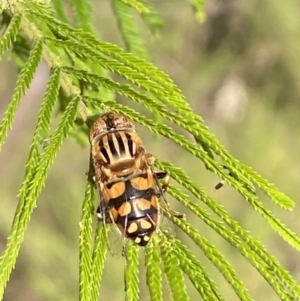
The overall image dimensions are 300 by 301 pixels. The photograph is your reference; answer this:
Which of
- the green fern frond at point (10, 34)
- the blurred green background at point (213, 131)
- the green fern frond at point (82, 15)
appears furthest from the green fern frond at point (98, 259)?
the blurred green background at point (213, 131)

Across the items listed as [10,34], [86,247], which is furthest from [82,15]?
[86,247]

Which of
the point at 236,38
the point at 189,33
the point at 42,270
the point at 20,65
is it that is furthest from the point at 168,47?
the point at 20,65

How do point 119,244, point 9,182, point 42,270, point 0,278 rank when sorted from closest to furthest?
point 0,278
point 119,244
point 42,270
point 9,182

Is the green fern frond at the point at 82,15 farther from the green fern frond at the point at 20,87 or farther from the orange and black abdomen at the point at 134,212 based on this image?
the orange and black abdomen at the point at 134,212

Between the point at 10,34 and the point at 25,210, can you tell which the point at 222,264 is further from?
the point at 10,34

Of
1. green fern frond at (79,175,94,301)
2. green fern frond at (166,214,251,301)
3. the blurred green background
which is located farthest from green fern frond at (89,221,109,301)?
the blurred green background

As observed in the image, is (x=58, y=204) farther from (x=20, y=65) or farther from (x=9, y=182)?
(x=20, y=65)

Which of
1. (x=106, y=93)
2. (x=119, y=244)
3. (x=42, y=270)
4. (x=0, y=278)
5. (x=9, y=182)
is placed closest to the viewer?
(x=0, y=278)
